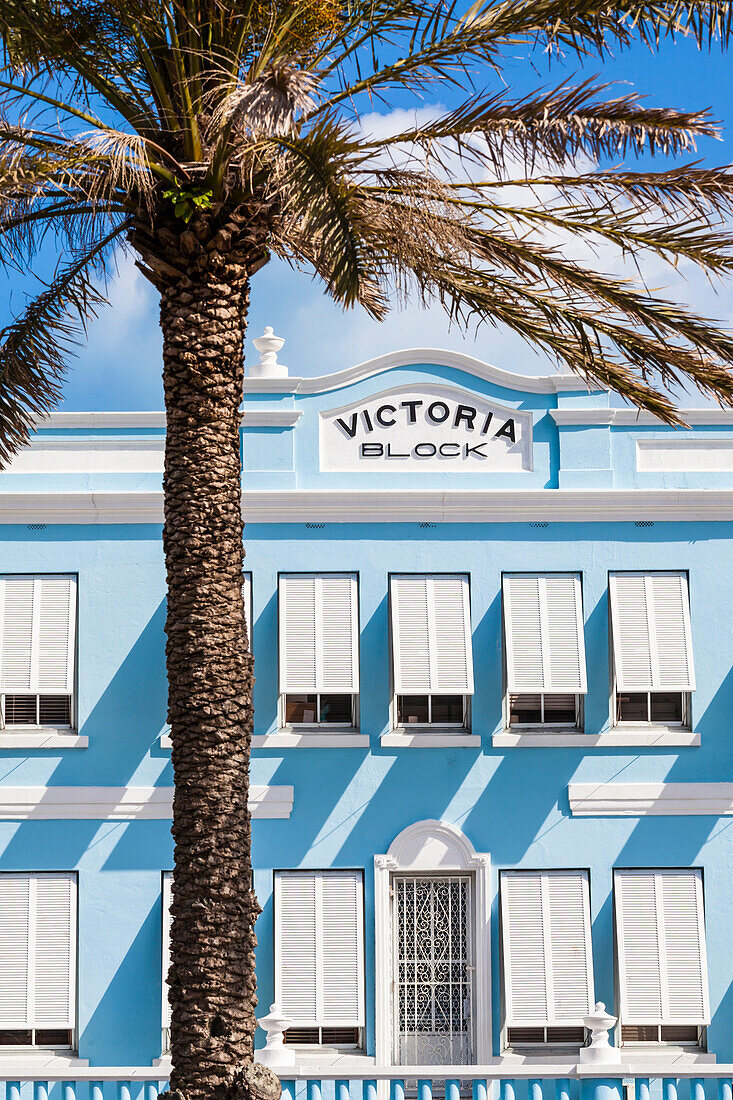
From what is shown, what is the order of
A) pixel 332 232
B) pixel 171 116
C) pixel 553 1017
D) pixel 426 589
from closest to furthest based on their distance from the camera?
pixel 332 232, pixel 171 116, pixel 553 1017, pixel 426 589

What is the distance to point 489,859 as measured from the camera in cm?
1536

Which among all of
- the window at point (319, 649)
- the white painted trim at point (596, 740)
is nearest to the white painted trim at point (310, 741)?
the window at point (319, 649)

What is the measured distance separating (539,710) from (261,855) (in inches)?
153

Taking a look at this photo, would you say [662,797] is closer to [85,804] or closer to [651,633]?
[651,633]

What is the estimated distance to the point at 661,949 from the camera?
1509cm

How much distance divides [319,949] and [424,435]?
6.51 meters

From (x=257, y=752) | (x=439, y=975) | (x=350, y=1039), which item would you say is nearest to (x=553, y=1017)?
(x=439, y=975)

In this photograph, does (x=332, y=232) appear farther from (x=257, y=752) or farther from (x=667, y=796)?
(x=667, y=796)

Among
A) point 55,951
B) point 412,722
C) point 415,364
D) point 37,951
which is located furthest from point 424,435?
point 37,951

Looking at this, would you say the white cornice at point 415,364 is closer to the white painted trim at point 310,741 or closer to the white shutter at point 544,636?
the white shutter at point 544,636

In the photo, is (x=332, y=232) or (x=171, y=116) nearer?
(x=332, y=232)

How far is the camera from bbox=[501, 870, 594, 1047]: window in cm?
1493

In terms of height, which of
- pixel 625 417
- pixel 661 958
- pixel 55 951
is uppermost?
pixel 625 417

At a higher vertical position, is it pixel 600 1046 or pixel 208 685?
pixel 208 685
